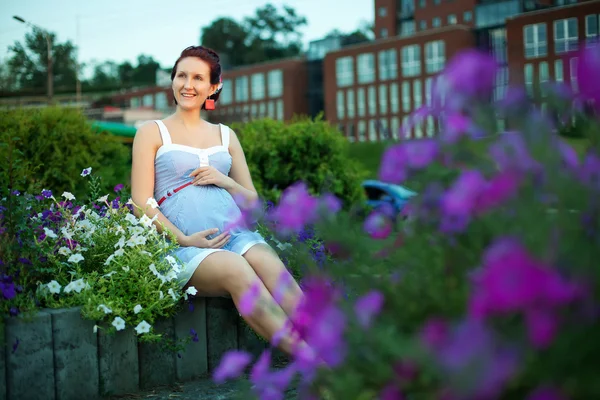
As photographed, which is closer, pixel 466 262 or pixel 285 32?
pixel 466 262

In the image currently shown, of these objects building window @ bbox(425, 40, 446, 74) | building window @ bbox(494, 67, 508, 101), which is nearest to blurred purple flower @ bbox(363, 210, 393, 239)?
building window @ bbox(494, 67, 508, 101)

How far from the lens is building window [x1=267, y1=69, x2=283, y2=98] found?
63.3 m

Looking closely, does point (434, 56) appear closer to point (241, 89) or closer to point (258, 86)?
point (258, 86)

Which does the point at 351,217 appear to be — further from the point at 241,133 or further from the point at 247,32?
the point at 247,32

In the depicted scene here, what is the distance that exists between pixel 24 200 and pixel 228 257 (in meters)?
1.15

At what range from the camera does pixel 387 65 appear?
57.0 meters

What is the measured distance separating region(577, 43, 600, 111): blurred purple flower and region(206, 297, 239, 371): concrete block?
265 cm

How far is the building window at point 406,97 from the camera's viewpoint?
55719 millimetres

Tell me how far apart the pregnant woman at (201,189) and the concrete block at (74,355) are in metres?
0.51

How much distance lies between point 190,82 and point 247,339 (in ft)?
4.67

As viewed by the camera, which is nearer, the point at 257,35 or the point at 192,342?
the point at 192,342

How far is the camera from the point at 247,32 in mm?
89188

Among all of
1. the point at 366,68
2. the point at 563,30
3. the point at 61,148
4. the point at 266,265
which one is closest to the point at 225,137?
the point at 266,265

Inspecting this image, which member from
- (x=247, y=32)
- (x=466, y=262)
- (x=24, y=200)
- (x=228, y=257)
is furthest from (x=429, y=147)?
(x=247, y=32)
